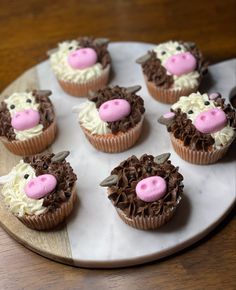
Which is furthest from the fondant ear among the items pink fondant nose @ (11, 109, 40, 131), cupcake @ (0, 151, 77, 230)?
pink fondant nose @ (11, 109, 40, 131)

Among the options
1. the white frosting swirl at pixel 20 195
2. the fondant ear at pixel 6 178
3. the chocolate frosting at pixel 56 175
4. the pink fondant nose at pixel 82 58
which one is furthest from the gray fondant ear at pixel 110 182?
the pink fondant nose at pixel 82 58

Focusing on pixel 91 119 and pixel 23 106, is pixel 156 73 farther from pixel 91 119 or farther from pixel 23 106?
pixel 23 106

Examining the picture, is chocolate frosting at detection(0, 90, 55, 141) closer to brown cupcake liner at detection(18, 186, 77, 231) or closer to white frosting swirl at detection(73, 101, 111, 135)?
white frosting swirl at detection(73, 101, 111, 135)

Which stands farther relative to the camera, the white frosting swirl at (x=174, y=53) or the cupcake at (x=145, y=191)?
the white frosting swirl at (x=174, y=53)

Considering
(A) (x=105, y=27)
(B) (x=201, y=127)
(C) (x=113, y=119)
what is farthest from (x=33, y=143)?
(A) (x=105, y=27)

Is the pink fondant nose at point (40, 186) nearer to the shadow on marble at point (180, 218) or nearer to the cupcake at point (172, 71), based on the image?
the shadow on marble at point (180, 218)
